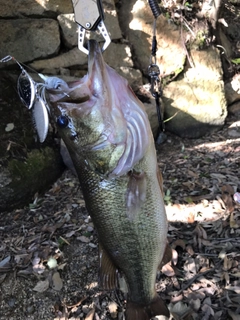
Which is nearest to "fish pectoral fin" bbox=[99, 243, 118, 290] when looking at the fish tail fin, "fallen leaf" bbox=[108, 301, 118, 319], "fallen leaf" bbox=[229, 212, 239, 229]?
the fish tail fin

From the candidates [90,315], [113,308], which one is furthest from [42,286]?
[113,308]

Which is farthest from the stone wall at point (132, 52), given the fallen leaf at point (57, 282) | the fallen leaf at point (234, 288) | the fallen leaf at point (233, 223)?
the fallen leaf at point (234, 288)

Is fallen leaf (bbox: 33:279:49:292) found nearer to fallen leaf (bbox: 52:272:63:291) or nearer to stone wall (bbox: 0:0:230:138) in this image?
fallen leaf (bbox: 52:272:63:291)

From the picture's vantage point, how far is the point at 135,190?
1.90 m

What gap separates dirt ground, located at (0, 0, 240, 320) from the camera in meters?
3.30

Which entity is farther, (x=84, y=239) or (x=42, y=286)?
(x=84, y=239)

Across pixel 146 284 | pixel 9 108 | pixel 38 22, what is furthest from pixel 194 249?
pixel 38 22

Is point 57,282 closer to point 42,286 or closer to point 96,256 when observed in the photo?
point 42,286

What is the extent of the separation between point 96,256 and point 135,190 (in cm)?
207

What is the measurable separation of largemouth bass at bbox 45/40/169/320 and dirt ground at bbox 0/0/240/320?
1.20 m

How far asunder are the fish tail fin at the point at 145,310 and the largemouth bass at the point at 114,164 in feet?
0.57

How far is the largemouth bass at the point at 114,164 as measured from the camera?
1780mm

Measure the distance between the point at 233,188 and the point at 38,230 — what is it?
2.20m

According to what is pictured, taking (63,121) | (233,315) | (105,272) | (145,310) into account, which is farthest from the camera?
(233,315)
